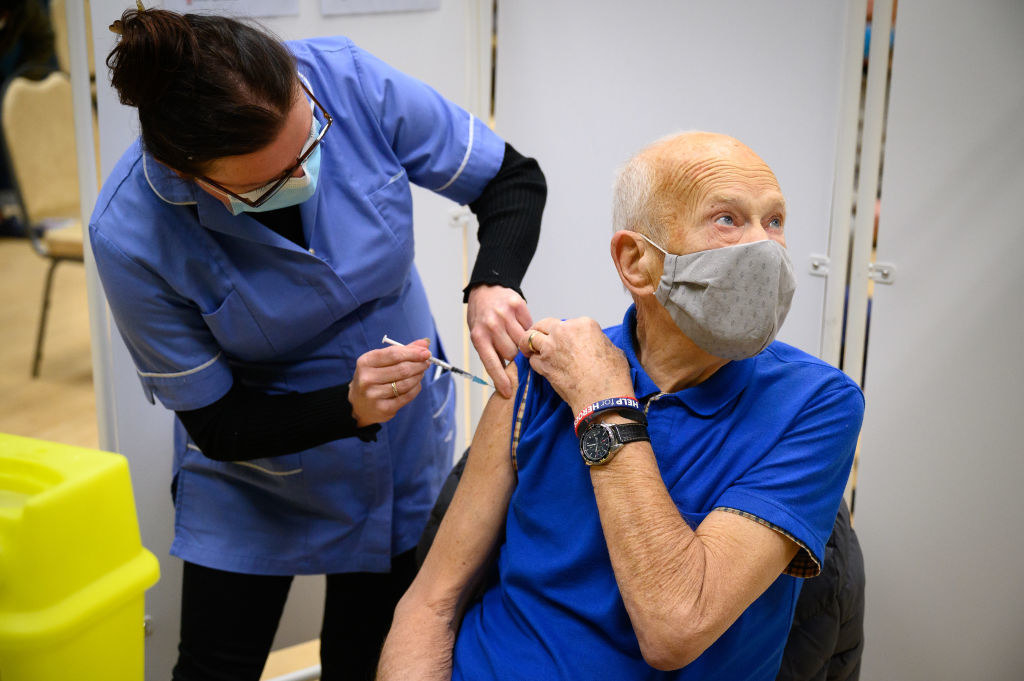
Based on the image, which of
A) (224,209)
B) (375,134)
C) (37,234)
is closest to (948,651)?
(375,134)

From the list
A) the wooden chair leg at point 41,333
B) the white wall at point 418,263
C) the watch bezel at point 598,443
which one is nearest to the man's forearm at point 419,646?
the watch bezel at point 598,443

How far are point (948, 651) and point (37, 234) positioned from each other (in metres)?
4.67

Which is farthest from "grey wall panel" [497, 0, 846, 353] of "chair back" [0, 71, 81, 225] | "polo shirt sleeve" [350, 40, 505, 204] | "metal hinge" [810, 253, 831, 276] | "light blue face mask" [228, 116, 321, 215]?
"chair back" [0, 71, 81, 225]

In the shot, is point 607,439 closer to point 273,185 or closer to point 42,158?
point 273,185

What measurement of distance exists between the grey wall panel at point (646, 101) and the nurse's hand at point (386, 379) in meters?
1.12

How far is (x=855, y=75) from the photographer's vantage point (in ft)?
6.85

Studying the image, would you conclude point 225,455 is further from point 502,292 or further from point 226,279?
point 502,292

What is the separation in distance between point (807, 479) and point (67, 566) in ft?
2.98

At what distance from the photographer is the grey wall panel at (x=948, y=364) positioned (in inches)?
76.7

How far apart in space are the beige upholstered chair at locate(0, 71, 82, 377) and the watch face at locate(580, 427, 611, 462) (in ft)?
12.1

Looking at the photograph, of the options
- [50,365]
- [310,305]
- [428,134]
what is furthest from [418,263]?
[50,365]

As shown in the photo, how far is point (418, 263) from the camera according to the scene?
2727 mm

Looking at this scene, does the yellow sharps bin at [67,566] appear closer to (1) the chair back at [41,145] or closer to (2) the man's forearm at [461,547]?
(2) the man's forearm at [461,547]

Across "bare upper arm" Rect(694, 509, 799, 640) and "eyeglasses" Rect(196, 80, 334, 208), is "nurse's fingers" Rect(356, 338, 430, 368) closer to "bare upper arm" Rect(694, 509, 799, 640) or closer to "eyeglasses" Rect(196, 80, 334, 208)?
"eyeglasses" Rect(196, 80, 334, 208)
